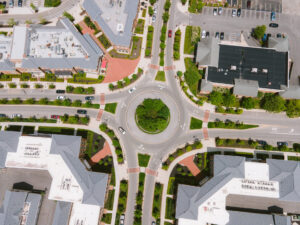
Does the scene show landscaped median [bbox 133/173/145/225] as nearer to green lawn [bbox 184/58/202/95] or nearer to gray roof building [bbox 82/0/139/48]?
green lawn [bbox 184/58/202/95]

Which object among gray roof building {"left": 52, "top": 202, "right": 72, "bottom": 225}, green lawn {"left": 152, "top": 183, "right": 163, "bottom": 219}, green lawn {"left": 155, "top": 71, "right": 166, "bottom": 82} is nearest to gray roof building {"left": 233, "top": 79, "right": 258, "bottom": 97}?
green lawn {"left": 155, "top": 71, "right": 166, "bottom": 82}

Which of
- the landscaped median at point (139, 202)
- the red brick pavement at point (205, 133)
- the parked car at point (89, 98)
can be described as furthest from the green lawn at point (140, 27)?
the landscaped median at point (139, 202)

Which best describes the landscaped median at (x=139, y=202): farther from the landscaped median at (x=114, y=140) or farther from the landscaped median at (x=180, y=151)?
the landscaped median at (x=114, y=140)

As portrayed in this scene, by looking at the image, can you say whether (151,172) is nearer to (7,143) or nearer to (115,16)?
(7,143)

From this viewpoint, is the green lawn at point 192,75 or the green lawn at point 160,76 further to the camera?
the green lawn at point 160,76

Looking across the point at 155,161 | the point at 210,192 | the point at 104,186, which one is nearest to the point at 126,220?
the point at 104,186
